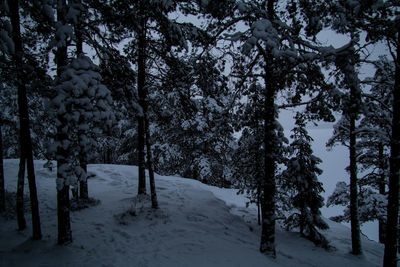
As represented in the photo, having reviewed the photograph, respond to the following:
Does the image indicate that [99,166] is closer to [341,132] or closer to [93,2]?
[93,2]

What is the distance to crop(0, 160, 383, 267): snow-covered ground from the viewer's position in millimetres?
5699

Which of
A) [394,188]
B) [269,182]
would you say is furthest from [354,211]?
[269,182]

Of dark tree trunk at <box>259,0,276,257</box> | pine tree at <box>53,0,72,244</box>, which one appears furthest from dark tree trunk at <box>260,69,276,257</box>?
pine tree at <box>53,0,72,244</box>

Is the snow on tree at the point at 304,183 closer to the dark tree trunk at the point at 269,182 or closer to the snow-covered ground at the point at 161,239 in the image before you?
the snow-covered ground at the point at 161,239

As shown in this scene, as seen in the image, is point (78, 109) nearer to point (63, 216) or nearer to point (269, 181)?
point (63, 216)

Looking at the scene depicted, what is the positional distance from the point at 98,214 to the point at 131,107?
5.28m

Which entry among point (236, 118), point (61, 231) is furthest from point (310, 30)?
point (61, 231)

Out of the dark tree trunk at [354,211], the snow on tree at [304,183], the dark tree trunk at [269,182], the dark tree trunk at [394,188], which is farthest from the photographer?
the snow on tree at [304,183]

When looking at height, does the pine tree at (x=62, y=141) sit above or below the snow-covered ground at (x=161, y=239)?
above

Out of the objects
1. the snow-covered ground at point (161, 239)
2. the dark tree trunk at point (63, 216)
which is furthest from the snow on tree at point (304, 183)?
the dark tree trunk at point (63, 216)

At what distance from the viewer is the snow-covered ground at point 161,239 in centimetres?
570

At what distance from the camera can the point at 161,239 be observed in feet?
23.7

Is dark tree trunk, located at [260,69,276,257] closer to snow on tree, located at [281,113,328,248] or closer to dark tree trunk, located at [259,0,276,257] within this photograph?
dark tree trunk, located at [259,0,276,257]

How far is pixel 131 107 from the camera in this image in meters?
6.37
